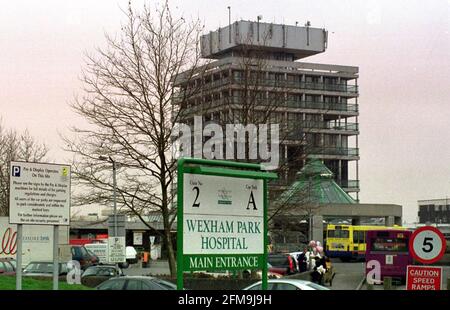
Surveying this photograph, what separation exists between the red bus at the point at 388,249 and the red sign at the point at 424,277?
24.0 m

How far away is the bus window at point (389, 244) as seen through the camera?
40.3m

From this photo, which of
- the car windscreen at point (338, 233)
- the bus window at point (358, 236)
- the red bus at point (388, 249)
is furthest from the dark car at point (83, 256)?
the bus window at point (358, 236)

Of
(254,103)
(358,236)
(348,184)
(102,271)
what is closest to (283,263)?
(102,271)

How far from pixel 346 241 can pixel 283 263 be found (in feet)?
82.2

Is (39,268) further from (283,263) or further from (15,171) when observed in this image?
(15,171)

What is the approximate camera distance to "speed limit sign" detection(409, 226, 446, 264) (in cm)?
1415

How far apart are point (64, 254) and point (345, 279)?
41.9 ft

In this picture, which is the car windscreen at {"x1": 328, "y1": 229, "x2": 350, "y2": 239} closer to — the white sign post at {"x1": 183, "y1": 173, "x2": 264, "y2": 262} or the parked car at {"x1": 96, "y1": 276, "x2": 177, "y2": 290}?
the parked car at {"x1": 96, "y1": 276, "x2": 177, "y2": 290}

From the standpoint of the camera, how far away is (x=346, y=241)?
61188 millimetres

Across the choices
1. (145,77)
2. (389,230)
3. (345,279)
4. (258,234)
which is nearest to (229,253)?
(258,234)

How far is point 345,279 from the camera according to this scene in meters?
36.9

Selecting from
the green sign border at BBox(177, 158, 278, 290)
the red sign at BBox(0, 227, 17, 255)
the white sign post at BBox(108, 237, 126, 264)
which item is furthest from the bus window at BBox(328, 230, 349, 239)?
the green sign border at BBox(177, 158, 278, 290)

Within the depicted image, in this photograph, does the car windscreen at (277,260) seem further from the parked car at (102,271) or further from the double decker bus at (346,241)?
the double decker bus at (346,241)

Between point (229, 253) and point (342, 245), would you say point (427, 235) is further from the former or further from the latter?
point (342, 245)
